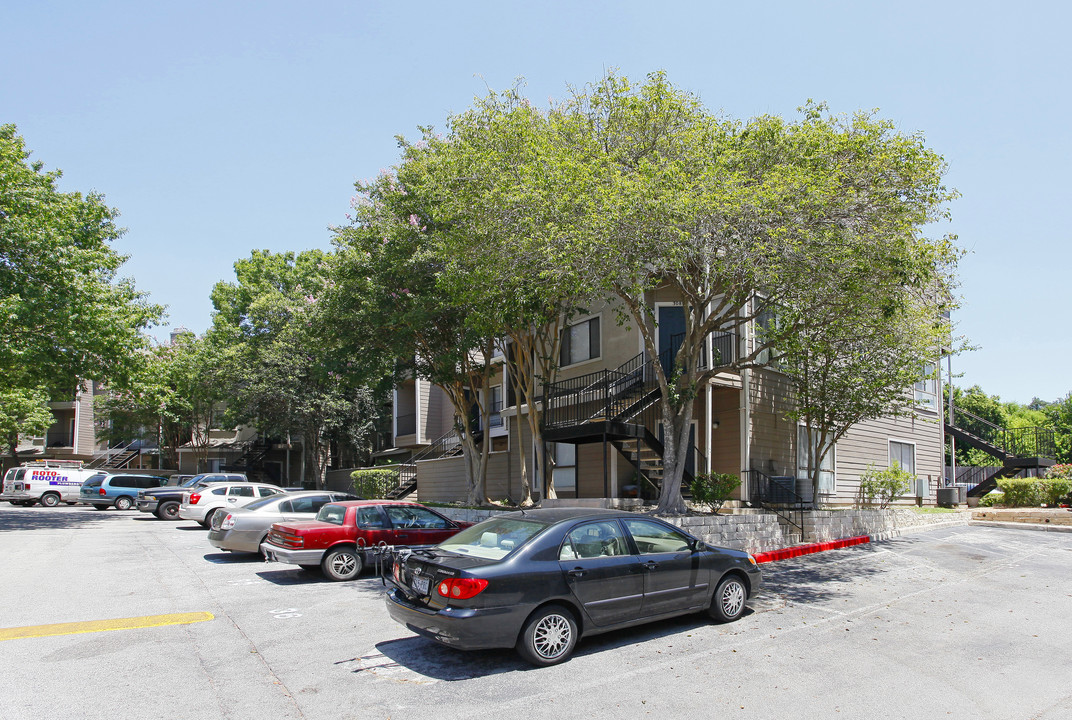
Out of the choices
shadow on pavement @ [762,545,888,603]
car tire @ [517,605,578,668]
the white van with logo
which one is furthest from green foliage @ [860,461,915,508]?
the white van with logo

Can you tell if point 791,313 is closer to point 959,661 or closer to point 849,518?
point 849,518

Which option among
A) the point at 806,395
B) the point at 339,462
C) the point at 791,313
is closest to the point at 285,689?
the point at 791,313

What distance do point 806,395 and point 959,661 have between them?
39.9 feet

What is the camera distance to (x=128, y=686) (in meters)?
6.39

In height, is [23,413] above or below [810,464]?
above

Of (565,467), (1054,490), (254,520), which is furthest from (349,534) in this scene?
(1054,490)

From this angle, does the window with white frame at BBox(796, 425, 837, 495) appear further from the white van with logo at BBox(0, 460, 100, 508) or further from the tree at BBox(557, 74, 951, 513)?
the white van with logo at BBox(0, 460, 100, 508)

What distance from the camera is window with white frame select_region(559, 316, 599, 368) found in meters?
21.3

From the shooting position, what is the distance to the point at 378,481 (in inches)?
1214

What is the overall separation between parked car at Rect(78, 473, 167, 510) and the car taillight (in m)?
29.1

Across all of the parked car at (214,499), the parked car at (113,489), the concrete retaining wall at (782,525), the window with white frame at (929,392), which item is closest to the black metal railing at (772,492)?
the concrete retaining wall at (782,525)

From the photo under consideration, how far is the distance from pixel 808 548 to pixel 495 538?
10021 mm

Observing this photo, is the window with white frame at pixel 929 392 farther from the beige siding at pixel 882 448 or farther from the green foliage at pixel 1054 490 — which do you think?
the green foliage at pixel 1054 490

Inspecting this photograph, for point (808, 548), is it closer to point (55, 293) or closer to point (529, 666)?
point (529, 666)
